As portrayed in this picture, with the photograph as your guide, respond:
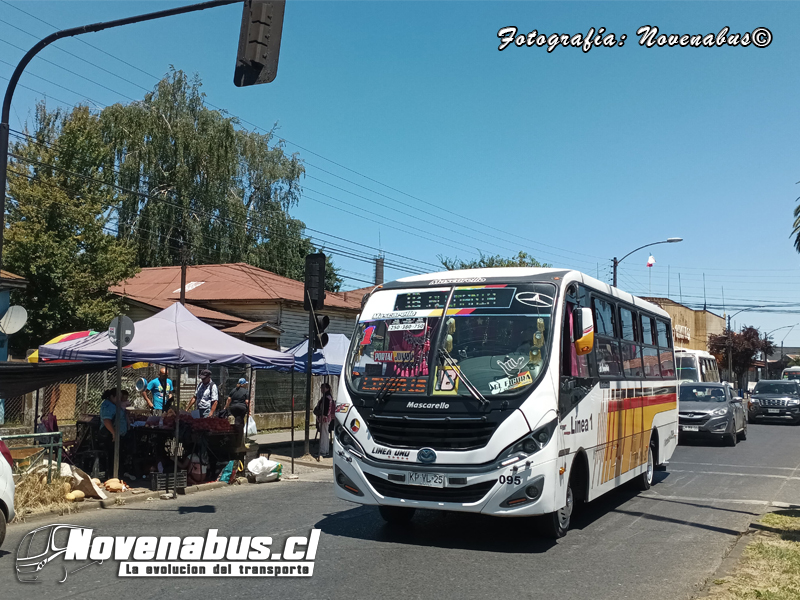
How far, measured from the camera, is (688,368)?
3206 cm

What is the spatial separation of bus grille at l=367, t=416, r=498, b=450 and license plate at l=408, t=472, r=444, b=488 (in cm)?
27

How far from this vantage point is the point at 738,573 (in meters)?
6.99

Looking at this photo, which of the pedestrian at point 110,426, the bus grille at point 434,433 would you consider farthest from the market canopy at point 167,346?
the bus grille at point 434,433

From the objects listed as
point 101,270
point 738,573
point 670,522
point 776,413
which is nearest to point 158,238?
point 101,270

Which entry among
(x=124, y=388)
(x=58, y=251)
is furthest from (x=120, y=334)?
(x=58, y=251)

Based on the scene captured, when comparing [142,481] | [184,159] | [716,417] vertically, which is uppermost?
[184,159]

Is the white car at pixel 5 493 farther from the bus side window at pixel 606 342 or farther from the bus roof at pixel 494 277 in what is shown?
the bus side window at pixel 606 342

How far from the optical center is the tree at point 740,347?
225 ft

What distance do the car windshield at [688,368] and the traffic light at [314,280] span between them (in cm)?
2021

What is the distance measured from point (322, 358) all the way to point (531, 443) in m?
12.3

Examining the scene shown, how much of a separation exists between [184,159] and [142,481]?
83.5 feet

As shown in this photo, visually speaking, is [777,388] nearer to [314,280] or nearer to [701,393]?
[701,393]

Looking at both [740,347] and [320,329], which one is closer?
[320,329]

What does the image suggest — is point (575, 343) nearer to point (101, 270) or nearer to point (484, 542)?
point (484, 542)
